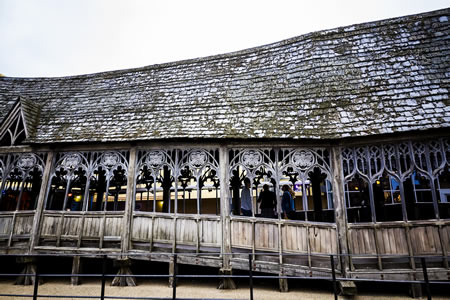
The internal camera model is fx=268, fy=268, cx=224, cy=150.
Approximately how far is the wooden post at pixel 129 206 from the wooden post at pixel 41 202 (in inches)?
120

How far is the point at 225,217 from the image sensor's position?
8055 millimetres

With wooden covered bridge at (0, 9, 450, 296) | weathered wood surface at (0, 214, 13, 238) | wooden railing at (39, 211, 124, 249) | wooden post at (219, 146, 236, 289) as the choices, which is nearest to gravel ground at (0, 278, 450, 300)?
wooden post at (219, 146, 236, 289)

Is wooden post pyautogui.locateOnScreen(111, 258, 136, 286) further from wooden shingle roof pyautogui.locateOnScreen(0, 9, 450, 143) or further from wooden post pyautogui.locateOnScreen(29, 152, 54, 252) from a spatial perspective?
wooden shingle roof pyautogui.locateOnScreen(0, 9, 450, 143)

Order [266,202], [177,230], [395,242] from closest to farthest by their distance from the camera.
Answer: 1. [395,242]
2. [177,230]
3. [266,202]

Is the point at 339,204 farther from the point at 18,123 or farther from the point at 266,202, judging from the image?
the point at 18,123

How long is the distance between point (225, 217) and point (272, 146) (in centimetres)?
255

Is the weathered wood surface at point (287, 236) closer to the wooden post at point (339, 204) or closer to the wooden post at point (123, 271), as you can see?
the wooden post at point (339, 204)

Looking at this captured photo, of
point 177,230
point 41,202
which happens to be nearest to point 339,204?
point 177,230

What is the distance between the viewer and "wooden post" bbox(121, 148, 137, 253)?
27.8 feet

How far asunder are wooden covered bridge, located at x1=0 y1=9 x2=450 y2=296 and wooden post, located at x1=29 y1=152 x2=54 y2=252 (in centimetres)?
4

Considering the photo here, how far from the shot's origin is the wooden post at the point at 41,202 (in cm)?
902

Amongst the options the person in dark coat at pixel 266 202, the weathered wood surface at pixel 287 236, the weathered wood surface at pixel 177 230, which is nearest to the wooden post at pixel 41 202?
the weathered wood surface at pixel 177 230

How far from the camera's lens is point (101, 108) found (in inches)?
421

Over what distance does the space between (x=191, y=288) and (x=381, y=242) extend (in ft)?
17.7
